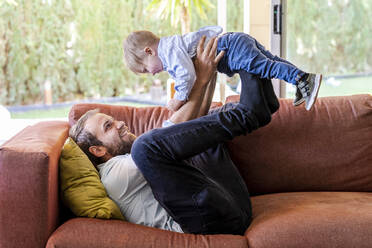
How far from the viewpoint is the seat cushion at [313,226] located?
76.2 inches

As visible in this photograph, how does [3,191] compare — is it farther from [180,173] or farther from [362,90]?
[362,90]

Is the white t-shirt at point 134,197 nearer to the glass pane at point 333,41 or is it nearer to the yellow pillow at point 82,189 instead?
the yellow pillow at point 82,189

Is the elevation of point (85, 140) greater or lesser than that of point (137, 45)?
lesser

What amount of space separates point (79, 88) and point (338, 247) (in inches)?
148

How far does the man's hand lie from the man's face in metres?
0.43

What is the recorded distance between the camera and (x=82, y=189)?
1.99 meters

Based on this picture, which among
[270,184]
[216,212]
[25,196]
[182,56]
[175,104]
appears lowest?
[270,184]

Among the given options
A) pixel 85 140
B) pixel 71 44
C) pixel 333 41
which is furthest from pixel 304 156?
pixel 71 44

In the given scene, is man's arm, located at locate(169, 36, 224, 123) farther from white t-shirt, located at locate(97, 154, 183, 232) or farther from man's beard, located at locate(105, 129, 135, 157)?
white t-shirt, located at locate(97, 154, 183, 232)

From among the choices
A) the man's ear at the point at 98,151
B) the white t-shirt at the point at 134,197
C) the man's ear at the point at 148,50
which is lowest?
the white t-shirt at the point at 134,197

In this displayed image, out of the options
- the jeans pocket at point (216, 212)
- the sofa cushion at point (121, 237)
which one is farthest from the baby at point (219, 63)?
the sofa cushion at point (121, 237)

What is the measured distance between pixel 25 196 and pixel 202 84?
0.89 metres

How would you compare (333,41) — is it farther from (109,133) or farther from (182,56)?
(109,133)

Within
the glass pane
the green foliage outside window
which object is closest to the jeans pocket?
the glass pane
